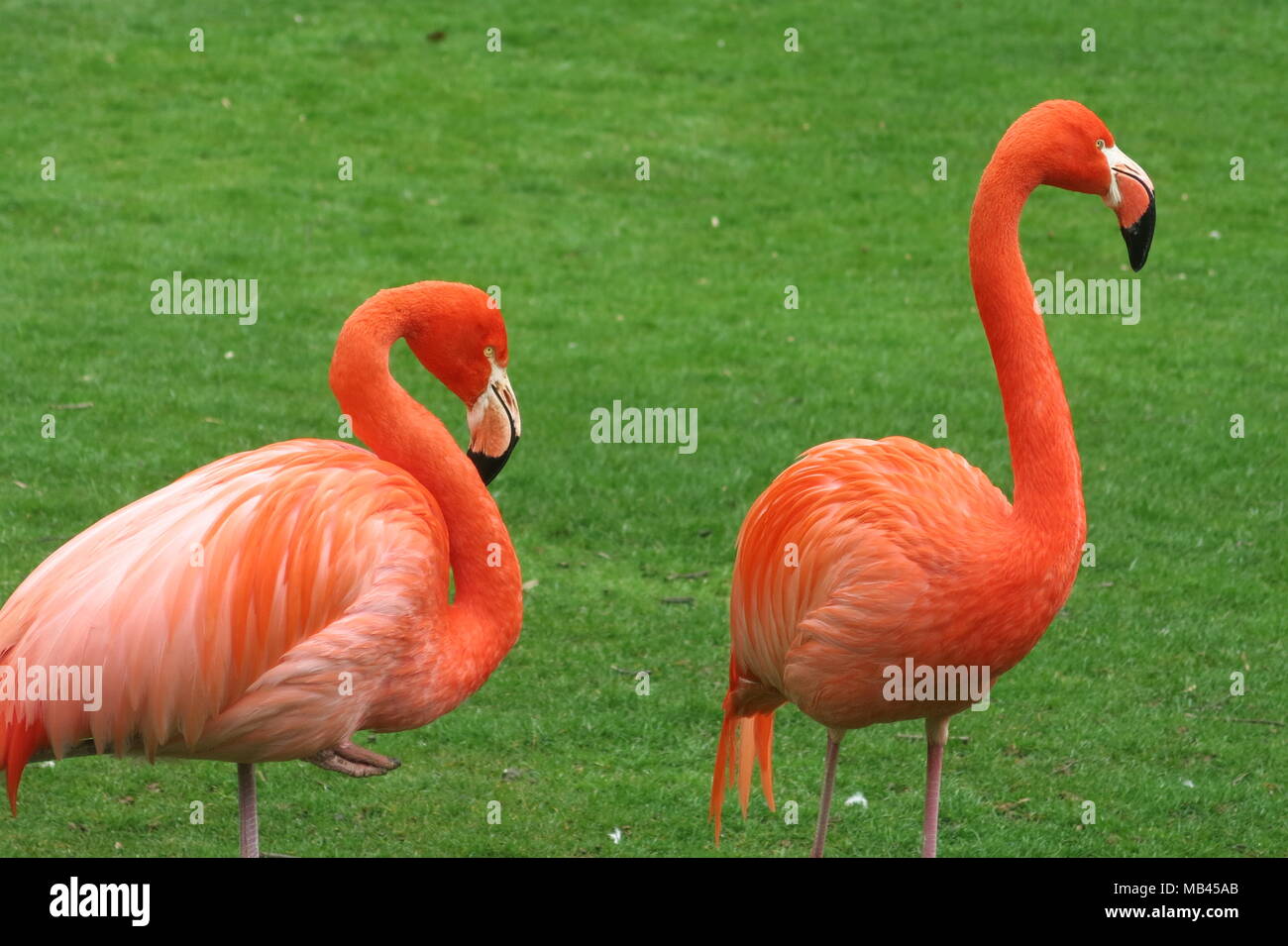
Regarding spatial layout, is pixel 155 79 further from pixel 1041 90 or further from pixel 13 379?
pixel 1041 90

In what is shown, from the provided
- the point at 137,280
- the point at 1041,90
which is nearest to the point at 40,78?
the point at 137,280

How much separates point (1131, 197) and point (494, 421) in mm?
2013

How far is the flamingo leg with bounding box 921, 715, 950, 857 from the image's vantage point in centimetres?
477

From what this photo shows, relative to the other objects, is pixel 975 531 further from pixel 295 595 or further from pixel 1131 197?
pixel 295 595

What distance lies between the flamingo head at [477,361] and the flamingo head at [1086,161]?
5.38ft

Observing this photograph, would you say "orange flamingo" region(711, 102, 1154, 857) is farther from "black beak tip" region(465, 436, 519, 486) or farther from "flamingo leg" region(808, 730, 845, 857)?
"black beak tip" region(465, 436, 519, 486)

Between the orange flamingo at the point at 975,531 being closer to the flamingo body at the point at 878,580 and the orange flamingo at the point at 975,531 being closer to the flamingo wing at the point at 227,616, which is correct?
the flamingo body at the point at 878,580

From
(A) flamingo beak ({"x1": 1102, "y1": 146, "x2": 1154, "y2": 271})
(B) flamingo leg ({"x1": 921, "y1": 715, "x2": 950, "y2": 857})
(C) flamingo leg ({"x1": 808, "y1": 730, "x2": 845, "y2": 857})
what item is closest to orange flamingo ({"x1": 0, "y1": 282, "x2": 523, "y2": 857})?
(C) flamingo leg ({"x1": 808, "y1": 730, "x2": 845, "y2": 857})

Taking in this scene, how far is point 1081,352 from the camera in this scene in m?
10.4

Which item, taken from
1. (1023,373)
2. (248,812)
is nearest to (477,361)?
(248,812)

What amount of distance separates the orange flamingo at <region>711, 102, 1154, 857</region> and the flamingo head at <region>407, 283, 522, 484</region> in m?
0.96

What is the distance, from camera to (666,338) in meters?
10.5

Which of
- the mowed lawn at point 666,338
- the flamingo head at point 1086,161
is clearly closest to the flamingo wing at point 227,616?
the mowed lawn at point 666,338

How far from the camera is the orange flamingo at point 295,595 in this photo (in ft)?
13.1
